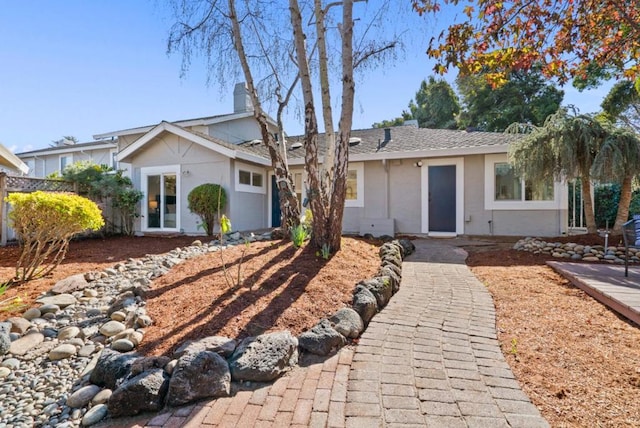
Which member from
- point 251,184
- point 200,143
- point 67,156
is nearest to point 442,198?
point 251,184

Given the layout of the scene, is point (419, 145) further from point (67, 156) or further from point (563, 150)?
point (67, 156)

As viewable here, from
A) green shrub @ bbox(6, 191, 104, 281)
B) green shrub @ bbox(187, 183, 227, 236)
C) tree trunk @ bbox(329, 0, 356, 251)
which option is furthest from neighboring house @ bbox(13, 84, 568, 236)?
tree trunk @ bbox(329, 0, 356, 251)

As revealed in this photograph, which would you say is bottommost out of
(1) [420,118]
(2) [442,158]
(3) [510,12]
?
(2) [442,158]

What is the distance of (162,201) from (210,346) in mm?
10137

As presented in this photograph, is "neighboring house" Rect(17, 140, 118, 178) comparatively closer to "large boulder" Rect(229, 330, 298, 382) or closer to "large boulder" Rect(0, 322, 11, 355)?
"large boulder" Rect(0, 322, 11, 355)

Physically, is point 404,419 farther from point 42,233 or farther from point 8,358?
point 42,233

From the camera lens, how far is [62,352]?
115 inches

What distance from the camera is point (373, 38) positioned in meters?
6.07

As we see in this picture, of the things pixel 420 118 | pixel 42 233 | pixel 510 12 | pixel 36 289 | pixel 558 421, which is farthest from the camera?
pixel 420 118

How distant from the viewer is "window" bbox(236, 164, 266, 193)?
10.8m

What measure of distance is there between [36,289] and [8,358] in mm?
2106

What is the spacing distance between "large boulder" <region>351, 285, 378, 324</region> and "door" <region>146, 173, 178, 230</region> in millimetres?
9380

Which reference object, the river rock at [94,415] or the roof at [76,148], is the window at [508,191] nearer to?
the river rock at [94,415]

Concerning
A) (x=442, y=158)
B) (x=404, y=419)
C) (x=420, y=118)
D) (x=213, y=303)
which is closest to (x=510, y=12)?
(x=404, y=419)
